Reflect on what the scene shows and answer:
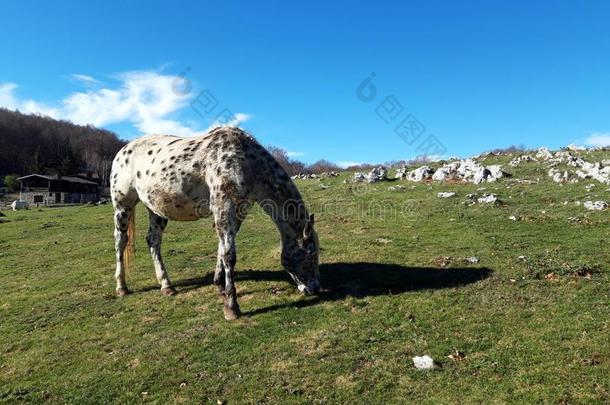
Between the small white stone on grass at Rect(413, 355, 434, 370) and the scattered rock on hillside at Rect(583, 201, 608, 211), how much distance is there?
17.3m

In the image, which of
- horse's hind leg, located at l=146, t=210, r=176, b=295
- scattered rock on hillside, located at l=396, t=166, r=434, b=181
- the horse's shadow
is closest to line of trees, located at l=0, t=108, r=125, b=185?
scattered rock on hillside, located at l=396, t=166, r=434, b=181

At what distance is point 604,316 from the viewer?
8.52m

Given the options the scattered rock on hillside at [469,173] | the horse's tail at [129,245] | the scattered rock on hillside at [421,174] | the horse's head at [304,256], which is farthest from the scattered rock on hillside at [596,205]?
the horse's tail at [129,245]

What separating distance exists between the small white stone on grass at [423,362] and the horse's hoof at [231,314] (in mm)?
4241

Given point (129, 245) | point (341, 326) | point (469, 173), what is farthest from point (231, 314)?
point (469, 173)

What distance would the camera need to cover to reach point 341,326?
29.7ft

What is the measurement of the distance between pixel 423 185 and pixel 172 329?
2698 centimetres

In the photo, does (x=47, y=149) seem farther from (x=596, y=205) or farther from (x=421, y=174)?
(x=596, y=205)

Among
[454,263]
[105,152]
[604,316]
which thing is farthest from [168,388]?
[105,152]

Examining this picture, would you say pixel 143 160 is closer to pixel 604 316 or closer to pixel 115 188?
pixel 115 188

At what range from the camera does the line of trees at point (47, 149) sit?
442 ft

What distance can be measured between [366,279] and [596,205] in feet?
48.2

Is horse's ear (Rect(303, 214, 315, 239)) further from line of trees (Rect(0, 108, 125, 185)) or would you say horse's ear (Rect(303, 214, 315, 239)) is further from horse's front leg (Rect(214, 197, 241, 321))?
line of trees (Rect(0, 108, 125, 185))

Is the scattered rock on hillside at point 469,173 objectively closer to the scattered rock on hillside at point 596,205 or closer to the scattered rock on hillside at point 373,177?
the scattered rock on hillside at point 373,177
